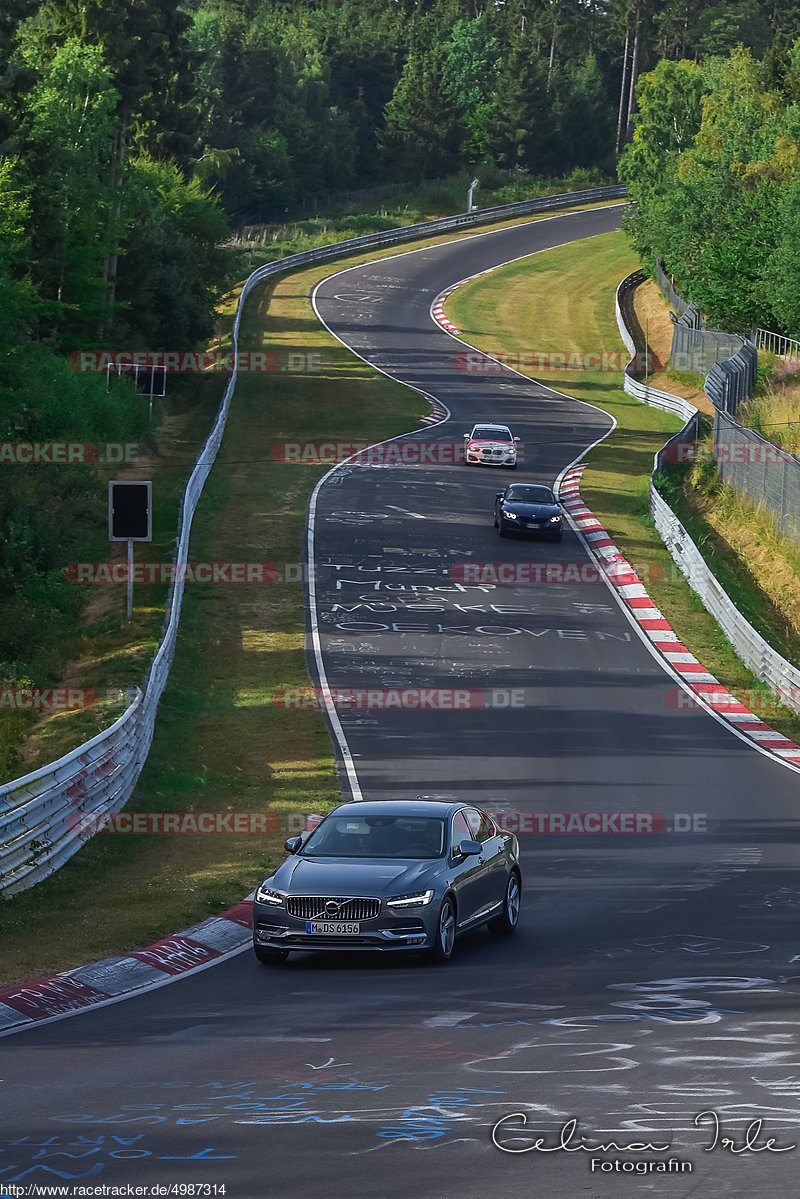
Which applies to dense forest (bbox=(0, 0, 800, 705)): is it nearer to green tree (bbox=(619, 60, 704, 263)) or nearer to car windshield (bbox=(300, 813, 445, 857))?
green tree (bbox=(619, 60, 704, 263))

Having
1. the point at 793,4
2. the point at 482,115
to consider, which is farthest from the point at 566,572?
the point at 793,4

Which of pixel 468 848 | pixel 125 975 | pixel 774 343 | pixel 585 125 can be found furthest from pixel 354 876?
pixel 585 125

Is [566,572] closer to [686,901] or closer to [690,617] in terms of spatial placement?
[690,617]

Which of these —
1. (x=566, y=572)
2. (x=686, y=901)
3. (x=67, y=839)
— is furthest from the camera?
(x=566, y=572)

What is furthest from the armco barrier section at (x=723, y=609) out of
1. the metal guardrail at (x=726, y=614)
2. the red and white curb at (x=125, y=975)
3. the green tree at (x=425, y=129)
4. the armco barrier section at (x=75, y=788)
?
the green tree at (x=425, y=129)

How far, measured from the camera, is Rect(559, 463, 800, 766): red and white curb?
28.3m

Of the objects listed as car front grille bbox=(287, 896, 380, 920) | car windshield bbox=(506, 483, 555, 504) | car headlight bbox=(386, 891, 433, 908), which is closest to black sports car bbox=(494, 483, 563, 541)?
car windshield bbox=(506, 483, 555, 504)

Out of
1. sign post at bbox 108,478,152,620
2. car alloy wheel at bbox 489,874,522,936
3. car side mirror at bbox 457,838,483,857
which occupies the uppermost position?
sign post at bbox 108,478,152,620

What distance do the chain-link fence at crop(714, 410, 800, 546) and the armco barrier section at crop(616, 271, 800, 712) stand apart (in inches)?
89.6

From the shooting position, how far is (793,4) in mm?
159500

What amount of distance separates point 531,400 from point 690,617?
31223mm

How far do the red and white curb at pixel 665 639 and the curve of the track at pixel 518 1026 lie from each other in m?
0.84

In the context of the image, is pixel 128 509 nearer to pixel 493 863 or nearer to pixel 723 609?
pixel 723 609

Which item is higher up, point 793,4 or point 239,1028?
point 793,4
